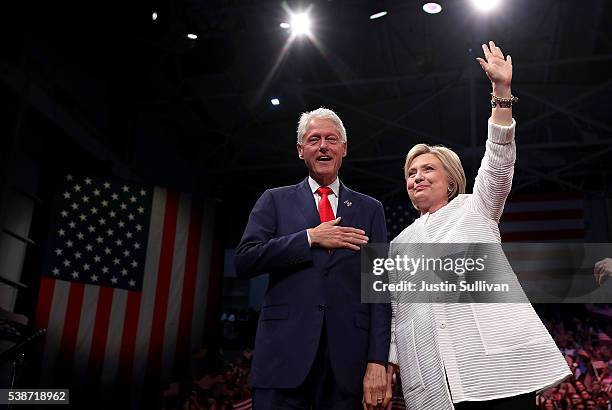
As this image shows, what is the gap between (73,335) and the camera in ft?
21.6

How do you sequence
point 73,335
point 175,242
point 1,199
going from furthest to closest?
point 175,242 < point 73,335 < point 1,199

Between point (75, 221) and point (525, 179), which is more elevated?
point (525, 179)

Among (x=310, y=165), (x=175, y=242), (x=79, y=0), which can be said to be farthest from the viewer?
(x=175, y=242)

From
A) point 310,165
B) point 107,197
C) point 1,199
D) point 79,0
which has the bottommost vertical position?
point 310,165

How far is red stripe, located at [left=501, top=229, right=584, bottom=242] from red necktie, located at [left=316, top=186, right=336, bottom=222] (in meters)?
7.58

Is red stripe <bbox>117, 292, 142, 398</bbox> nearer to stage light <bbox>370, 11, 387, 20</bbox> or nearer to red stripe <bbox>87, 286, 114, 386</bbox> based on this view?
red stripe <bbox>87, 286, 114, 386</bbox>

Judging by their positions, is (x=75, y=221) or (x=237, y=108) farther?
(x=237, y=108)

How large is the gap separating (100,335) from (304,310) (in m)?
5.86

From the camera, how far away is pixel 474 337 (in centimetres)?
156

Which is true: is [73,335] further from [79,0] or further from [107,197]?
[79,0]

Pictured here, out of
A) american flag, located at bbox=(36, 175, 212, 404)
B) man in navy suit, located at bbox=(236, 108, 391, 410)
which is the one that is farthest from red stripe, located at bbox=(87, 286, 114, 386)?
man in navy suit, located at bbox=(236, 108, 391, 410)

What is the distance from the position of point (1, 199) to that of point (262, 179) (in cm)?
631

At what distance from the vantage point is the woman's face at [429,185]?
1833 millimetres

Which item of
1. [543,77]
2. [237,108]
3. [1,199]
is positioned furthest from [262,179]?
[1,199]
